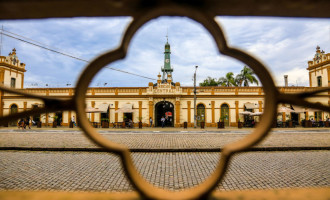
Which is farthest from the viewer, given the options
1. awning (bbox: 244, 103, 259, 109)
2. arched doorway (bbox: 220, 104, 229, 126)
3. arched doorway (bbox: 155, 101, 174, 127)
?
arched doorway (bbox: 155, 101, 174, 127)

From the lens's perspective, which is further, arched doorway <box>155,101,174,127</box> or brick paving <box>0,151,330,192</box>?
arched doorway <box>155,101,174,127</box>

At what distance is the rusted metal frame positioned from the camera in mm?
1050

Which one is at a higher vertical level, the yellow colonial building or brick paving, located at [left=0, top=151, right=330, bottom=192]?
the yellow colonial building

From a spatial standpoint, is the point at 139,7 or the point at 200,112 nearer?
the point at 139,7

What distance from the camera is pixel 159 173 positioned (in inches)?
185

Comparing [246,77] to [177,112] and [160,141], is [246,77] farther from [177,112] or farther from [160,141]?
[160,141]

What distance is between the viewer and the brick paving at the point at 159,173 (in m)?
3.82

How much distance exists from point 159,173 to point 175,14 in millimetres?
4246

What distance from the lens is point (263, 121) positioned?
105 centimetres

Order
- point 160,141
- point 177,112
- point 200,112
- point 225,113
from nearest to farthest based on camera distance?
point 160,141 → point 177,112 → point 225,113 → point 200,112

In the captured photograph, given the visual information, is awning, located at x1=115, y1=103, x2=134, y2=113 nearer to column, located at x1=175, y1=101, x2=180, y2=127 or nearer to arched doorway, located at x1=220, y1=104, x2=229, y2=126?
column, located at x1=175, y1=101, x2=180, y2=127

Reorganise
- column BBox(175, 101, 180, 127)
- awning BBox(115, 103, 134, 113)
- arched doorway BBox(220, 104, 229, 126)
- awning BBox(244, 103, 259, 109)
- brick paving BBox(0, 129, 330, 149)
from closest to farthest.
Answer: brick paving BBox(0, 129, 330, 149), awning BBox(115, 103, 134, 113), awning BBox(244, 103, 259, 109), column BBox(175, 101, 180, 127), arched doorway BBox(220, 104, 229, 126)

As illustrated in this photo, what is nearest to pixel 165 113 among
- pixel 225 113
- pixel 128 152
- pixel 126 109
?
pixel 126 109

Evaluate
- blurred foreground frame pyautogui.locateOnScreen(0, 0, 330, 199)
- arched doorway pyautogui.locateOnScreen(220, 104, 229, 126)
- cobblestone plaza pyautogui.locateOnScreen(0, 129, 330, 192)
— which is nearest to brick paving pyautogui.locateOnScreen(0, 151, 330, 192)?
cobblestone plaza pyautogui.locateOnScreen(0, 129, 330, 192)
